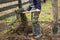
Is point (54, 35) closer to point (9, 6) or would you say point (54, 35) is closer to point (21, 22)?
point (21, 22)

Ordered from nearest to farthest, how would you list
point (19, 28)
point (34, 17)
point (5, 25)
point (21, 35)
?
point (34, 17)
point (21, 35)
point (19, 28)
point (5, 25)

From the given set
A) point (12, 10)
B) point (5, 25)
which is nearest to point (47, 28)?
point (5, 25)

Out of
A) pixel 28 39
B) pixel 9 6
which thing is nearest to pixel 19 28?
pixel 28 39

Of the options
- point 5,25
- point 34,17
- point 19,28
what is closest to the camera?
point 34,17

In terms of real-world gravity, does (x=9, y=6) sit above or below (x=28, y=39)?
above

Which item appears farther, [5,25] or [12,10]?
[12,10]

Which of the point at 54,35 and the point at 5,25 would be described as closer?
the point at 54,35

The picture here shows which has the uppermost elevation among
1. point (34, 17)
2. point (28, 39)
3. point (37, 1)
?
point (37, 1)

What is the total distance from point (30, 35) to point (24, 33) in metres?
0.29

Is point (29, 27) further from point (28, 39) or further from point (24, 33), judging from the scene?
point (28, 39)

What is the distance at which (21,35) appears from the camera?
508 centimetres

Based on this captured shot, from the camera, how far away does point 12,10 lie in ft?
25.0

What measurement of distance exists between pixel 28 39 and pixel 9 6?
3.03 metres

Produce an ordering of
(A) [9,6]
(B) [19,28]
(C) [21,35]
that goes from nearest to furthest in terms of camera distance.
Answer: (C) [21,35]
(B) [19,28]
(A) [9,6]
